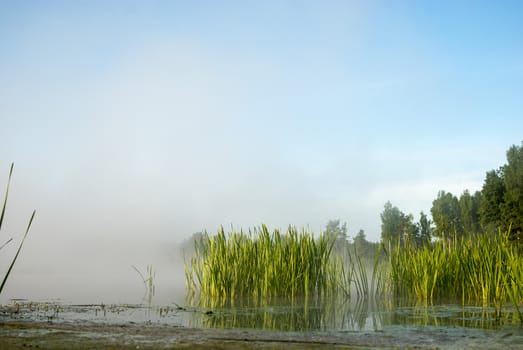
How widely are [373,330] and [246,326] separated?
4.44 ft

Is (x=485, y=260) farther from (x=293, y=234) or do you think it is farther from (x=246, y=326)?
(x=246, y=326)

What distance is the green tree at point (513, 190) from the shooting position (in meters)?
33.2

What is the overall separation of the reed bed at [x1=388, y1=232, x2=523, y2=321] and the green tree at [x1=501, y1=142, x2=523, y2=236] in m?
25.9

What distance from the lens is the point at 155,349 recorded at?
3586 millimetres

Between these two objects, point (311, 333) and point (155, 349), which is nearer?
point (155, 349)

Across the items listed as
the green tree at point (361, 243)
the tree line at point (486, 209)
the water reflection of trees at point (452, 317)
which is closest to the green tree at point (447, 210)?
the tree line at point (486, 209)

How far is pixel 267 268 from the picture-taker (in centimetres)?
954

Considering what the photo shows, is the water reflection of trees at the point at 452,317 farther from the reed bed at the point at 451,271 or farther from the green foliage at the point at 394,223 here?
the green foliage at the point at 394,223

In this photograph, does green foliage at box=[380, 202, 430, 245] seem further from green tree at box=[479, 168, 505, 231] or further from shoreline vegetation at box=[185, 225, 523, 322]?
shoreline vegetation at box=[185, 225, 523, 322]

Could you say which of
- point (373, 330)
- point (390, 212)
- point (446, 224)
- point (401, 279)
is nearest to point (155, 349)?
point (373, 330)

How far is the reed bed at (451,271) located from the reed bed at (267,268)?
1.01 meters

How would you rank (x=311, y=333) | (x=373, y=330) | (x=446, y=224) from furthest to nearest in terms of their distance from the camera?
1. (x=446, y=224)
2. (x=373, y=330)
3. (x=311, y=333)

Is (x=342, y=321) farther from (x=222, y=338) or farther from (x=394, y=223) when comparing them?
(x=394, y=223)

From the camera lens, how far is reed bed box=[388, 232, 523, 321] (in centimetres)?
876
